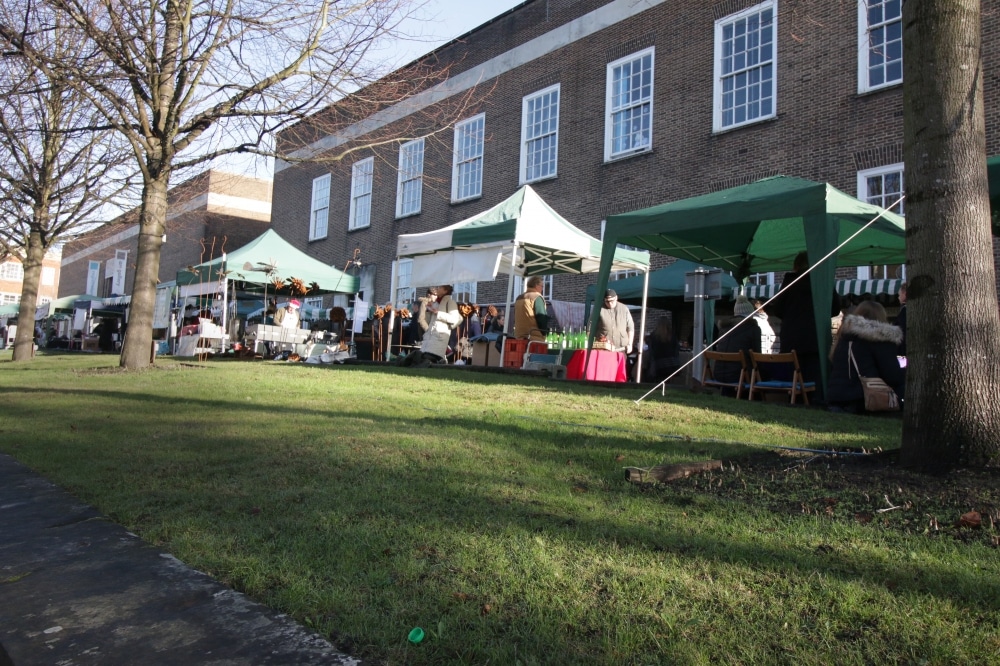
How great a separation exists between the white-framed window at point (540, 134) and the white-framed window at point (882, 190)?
8.00 m

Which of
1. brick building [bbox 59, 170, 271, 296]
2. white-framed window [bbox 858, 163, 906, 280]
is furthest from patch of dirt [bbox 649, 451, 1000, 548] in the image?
brick building [bbox 59, 170, 271, 296]

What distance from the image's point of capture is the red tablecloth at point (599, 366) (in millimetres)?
9859

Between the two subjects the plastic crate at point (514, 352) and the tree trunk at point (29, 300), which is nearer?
the plastic crate at point (514, 352)

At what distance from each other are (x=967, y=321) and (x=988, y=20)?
11.5m

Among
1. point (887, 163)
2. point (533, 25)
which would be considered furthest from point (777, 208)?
point (533, 25)

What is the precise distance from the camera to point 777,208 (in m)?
8.09

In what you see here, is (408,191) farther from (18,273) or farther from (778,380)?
(18,273)

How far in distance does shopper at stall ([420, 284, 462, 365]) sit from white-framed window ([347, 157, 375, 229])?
1419 centimetres

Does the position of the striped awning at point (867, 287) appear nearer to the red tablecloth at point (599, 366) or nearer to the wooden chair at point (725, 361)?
the wooden chair at point (725, 361)

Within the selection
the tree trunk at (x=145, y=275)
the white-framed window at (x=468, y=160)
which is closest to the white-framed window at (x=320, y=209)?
the white-framed window at (x=468, y=160)

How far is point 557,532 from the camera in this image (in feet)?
8.85

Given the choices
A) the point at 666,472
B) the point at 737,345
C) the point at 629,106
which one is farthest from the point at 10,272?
the point at 666,472

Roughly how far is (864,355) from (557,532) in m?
5.62

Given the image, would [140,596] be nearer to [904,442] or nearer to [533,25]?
[904,442]
